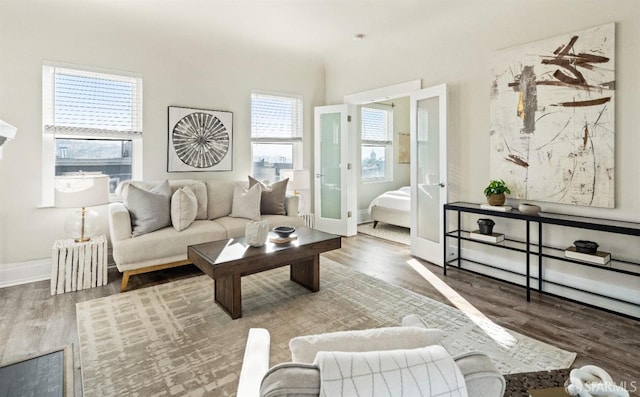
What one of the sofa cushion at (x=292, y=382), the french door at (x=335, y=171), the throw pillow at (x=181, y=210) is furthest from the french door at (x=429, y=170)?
the sofa cushion at (x=292, y=382)

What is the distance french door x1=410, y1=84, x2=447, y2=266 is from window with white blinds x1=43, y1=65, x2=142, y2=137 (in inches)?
135

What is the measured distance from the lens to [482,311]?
9.25ft

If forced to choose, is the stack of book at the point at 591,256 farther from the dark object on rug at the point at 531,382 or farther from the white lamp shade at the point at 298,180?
the white lamp shade at the point at 298,180

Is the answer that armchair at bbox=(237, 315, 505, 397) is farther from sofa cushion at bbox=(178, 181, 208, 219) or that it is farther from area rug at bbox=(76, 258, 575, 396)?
sofa cushion at bbox=(178, 181, 208, 219)

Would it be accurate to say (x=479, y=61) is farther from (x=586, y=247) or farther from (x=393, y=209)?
(x=393, y=209)

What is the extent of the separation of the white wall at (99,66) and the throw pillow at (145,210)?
0.79 meters

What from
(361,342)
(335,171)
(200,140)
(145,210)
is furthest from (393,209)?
A: (361,342)

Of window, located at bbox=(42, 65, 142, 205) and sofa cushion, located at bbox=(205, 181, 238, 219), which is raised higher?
window, located at bbox=(42, 65, 142, 205)

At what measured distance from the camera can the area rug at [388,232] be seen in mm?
5331

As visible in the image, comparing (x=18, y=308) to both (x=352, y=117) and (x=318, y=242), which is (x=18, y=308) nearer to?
(x=318, y=242)

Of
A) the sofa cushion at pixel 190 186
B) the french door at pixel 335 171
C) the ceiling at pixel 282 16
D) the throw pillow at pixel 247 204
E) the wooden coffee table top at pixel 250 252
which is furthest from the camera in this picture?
the french door at pixel 335 171

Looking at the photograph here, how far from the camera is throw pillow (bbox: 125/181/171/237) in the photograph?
3498mm

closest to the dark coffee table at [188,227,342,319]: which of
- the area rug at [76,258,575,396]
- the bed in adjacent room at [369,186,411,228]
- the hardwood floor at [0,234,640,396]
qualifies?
the area rug at [76,258,575,396]

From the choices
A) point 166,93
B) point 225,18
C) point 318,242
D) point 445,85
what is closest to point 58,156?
point 166,93
